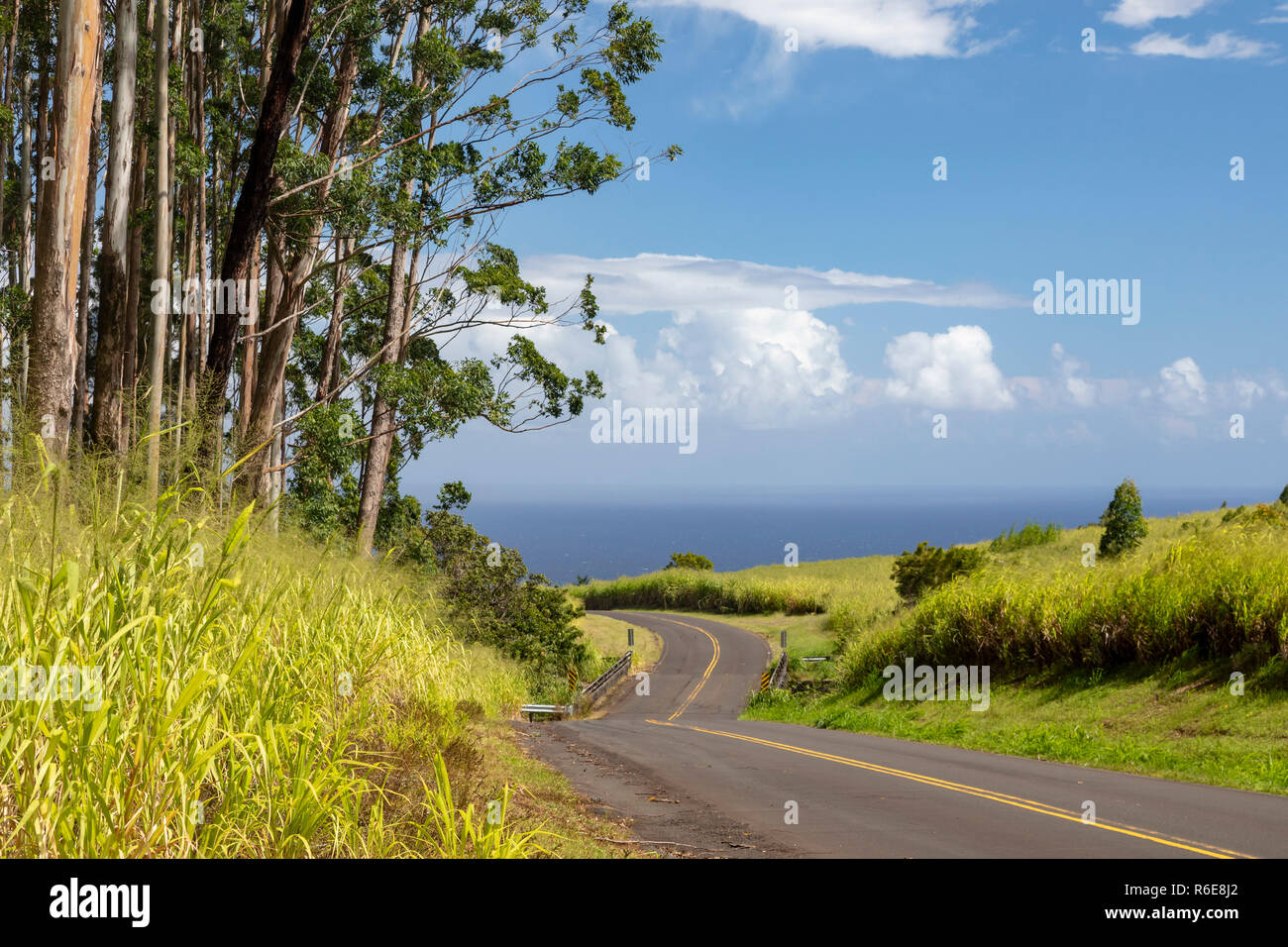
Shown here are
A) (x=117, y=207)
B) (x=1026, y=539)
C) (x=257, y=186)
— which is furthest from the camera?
(x=1026, y=539)

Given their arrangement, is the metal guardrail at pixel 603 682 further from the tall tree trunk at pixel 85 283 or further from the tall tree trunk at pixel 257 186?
the tall tree trunk at pixel 257 186

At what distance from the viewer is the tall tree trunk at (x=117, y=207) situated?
1312 cm

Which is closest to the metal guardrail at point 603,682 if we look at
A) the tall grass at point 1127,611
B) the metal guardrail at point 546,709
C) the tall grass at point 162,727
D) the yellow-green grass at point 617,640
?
the metal guardrail at point 546,709

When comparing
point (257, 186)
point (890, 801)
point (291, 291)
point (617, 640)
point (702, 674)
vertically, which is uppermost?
point (257, 186)

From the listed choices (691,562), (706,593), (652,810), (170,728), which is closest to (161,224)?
(652,810)

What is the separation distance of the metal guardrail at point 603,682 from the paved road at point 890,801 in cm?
1413

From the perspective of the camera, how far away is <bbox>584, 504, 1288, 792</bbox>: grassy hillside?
43.9 ft

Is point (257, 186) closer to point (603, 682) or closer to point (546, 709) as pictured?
point (546, 709)

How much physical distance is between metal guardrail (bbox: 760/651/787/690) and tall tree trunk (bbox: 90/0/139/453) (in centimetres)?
2215

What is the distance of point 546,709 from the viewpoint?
1012 inches

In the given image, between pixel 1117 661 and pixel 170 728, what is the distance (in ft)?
56.3

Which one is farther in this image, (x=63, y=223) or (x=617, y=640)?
(x=617, y=640)

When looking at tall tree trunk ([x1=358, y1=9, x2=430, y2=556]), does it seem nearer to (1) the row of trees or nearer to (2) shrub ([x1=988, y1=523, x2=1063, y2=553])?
(1) the row of trees
